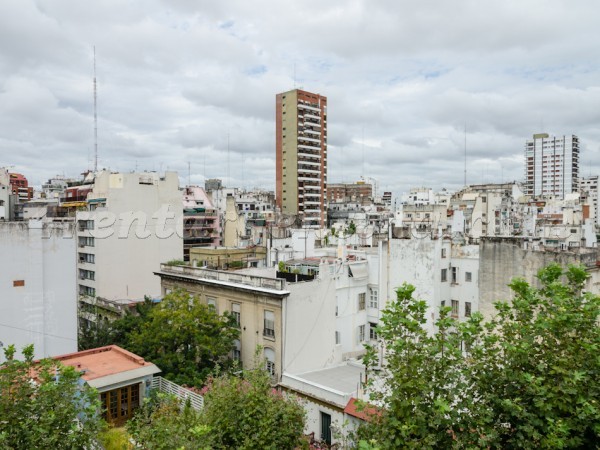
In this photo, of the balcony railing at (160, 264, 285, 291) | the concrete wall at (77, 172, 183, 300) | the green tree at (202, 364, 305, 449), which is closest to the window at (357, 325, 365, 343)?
the balcony railing at (160, 264, 285, 291)

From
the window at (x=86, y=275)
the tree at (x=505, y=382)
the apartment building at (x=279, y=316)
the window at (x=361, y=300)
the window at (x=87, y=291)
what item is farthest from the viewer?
the window at (x=86, y=275)

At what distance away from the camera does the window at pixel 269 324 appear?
90.9 feet

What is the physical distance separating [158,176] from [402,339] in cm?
5567

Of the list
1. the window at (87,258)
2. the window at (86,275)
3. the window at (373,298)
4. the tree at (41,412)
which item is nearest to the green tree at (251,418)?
the tree at (41,412)

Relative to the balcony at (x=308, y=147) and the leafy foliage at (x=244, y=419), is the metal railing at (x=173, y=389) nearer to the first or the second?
the leafy foliage at (x=244, y=419)

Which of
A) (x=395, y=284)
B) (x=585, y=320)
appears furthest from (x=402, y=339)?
(x=395, y=284)

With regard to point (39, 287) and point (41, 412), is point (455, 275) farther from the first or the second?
point (41, 412)

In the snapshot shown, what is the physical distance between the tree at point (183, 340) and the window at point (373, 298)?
11.1 meters

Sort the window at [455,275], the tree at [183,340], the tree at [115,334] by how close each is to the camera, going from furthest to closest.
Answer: the window at [455,275] < the tree at [115,334] < the tree at [183,340]

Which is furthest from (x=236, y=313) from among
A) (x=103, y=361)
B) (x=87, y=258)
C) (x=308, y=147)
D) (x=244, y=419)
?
(x=308, y=147)

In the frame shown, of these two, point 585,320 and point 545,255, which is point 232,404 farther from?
point 545,255

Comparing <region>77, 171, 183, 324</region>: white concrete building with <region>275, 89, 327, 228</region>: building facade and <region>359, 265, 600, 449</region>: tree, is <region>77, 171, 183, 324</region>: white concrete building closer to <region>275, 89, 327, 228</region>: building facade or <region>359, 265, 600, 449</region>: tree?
<region>359, 265, 600, 449</region>: tree

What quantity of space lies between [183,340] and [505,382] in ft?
63.0

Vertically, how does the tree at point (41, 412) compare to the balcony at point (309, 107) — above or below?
below
